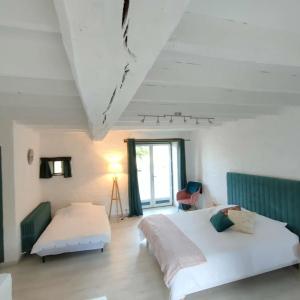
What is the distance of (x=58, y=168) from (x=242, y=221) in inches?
159

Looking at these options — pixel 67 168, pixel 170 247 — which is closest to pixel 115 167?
pixel 67 168

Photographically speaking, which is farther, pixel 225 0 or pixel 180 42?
pixel 180 42

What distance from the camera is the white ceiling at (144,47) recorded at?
49 centimetres

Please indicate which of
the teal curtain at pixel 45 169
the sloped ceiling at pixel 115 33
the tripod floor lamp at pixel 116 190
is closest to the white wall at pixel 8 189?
the teal curtain at pixel 45 169

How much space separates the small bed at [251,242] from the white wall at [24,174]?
2.30m

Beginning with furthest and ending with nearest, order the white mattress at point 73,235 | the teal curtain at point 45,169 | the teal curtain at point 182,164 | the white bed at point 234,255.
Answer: the teal curtain at point 182,164 → the teal curtain at point 45,169 → the white mattress at point 73,235 → the white bed at point 234,255

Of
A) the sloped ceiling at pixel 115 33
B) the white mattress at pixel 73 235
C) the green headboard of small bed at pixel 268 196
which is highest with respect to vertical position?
the sloped ceiling at pixel 115 33

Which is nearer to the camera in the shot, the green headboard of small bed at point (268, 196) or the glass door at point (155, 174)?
the green headboard of small bed at point (268, 196)

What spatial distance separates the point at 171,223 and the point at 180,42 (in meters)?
2.86

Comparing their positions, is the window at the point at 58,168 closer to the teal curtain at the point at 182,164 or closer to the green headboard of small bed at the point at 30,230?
the green headboard of small bed at the point at 30,230

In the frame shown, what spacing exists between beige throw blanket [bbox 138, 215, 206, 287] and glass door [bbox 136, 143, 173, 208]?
2397 millimetres

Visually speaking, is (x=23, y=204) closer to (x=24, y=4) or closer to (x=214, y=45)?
(x=24, y=4)

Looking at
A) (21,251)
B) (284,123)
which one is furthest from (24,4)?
(21,251)

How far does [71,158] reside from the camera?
16.3 feet
